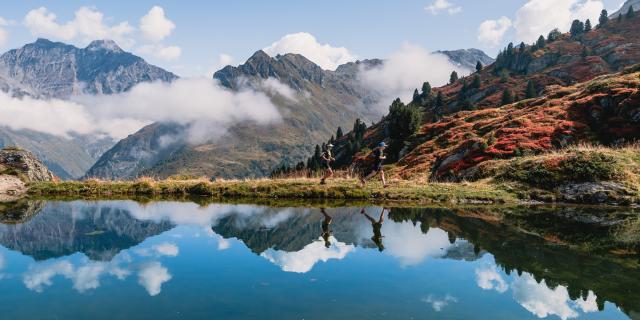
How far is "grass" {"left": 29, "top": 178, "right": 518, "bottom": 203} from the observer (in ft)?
114

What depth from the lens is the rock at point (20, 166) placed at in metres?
43.6

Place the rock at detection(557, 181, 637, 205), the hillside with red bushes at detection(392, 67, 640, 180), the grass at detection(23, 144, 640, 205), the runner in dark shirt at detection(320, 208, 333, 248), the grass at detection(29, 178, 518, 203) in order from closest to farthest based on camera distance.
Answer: the runner in dark shirt at detection(320, 208, 333, 248) → the rock at detection(557, 181, 637, 205) → the grass at detection(23, 144, 640, 205) → the grass at detection(29, 178, 518, 203) → the hillside with red bushes at detection(392, 67, 640, 180)

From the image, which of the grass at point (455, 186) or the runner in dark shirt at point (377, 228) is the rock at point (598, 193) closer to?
the grass at point (455, 186)

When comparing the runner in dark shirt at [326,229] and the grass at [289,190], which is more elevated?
the grass at [289,190]

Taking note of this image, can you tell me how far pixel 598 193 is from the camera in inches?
1307

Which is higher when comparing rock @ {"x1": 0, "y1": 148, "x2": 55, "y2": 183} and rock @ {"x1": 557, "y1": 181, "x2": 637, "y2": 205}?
rock @ {"x1": 0, "y1": 148, "x2": 55, "y2": 183}

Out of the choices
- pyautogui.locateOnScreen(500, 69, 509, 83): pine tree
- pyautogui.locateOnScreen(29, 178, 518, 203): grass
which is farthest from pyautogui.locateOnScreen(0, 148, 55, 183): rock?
pyautogui.locateOnScreen(500, 69, 509, 83): pine tree

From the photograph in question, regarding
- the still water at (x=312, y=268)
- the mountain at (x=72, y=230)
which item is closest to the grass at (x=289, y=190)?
the still water at (x=312, y=268)

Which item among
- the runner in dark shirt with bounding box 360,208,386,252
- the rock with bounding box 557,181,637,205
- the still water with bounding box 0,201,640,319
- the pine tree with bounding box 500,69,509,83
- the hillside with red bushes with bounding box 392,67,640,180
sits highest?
the pine tree with bounding box 500,69,509,83

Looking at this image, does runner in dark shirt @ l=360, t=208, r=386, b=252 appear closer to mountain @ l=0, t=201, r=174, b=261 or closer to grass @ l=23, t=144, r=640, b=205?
grass @ l=23, t=144, r=640, b=205

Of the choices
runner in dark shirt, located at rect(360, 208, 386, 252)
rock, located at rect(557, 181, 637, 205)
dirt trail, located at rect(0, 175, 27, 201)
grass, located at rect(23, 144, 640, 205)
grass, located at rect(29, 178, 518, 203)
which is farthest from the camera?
dirt trail, located at rect(0, 175, 27, 201)

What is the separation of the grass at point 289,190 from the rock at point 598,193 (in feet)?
13.5

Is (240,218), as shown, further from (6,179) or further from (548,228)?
(6,179)

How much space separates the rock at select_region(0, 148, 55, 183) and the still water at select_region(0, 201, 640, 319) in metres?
21.7
